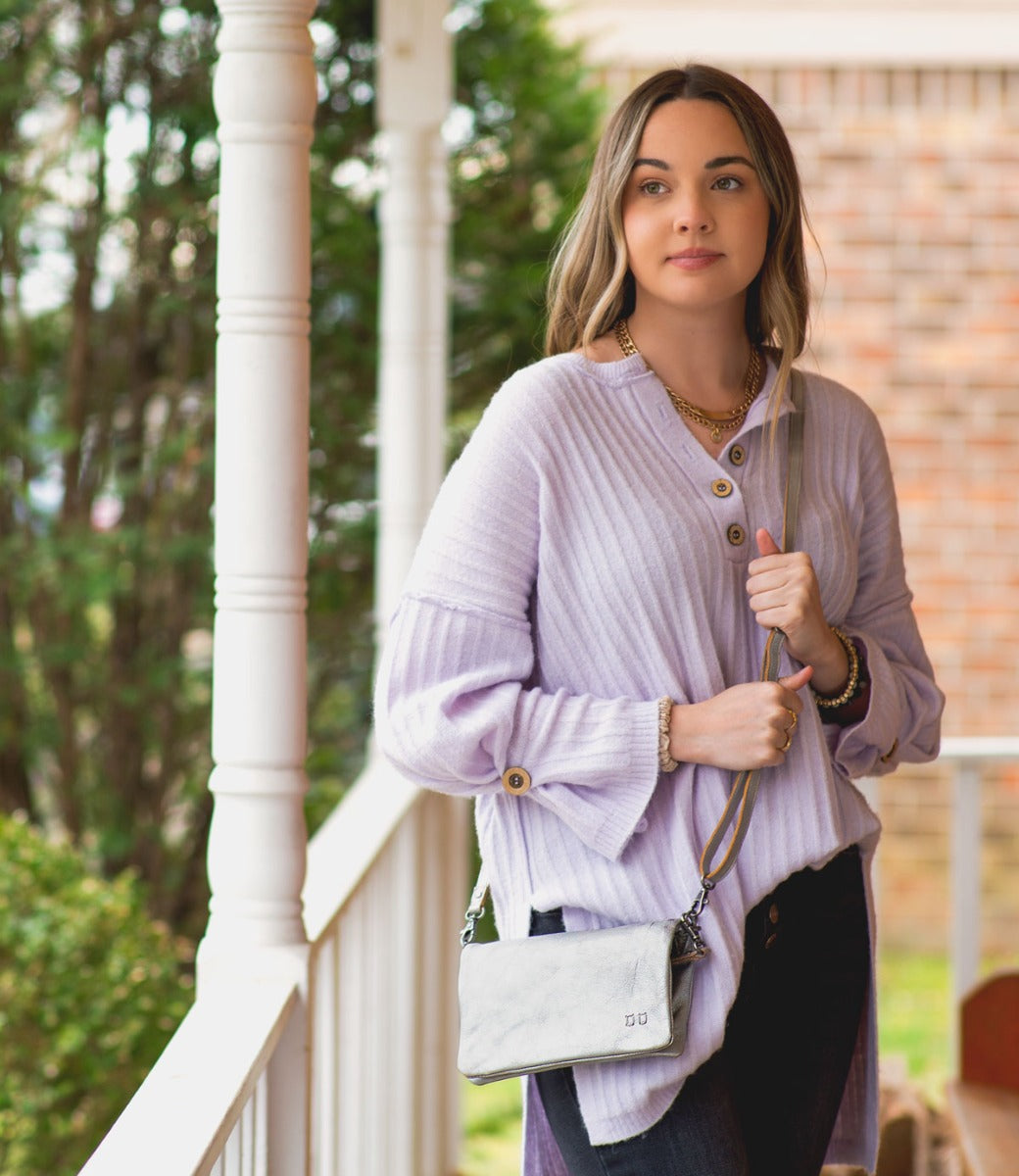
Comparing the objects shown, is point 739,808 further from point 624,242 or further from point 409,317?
point 409,317

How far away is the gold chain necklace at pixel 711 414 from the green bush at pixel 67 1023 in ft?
5.63

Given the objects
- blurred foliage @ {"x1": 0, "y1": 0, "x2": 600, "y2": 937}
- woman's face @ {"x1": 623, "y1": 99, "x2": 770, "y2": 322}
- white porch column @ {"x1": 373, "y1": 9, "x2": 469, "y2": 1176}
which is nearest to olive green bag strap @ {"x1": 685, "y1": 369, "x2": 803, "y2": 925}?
woman's face @ {"x1": 623, "y1": 99, "x2": 770, "y2": 322}

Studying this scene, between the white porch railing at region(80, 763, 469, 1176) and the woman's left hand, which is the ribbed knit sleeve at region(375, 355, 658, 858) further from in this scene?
the white porch railing at region(80, 763, 469, 1176)

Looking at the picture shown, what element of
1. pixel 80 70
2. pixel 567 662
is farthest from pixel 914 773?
pixel 567 662

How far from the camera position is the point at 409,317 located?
3.22 metres

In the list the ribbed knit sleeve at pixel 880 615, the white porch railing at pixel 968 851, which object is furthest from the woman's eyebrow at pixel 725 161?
the white porch railing at pixel 968 851

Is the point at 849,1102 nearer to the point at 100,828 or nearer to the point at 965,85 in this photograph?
the point at 100,828

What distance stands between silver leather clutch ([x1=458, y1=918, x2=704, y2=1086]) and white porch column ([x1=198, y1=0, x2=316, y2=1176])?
0.38 metres

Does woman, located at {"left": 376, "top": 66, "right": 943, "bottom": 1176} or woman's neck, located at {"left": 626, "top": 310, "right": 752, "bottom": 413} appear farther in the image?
woman's neck, located at {"left": 626, "top": 310, "right": 752, "bottom": 413}

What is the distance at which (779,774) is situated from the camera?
4.86 feet

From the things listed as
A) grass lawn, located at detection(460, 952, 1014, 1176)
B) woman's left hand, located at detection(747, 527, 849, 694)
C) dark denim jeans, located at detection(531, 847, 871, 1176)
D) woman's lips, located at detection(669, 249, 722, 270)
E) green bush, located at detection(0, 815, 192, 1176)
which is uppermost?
woman's lips, located at detection(669, 249, 722, 270)

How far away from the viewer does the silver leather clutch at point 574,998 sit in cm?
139

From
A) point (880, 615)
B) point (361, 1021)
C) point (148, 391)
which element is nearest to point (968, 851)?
point (361, 1021)

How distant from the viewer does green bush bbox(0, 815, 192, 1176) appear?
2711mm
